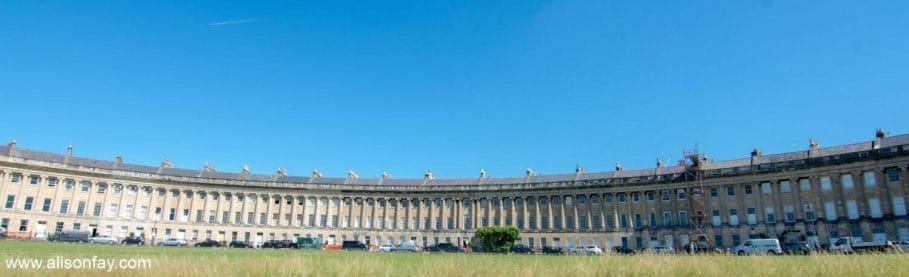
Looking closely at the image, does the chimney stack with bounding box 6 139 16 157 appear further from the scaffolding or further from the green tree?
the scaffolding

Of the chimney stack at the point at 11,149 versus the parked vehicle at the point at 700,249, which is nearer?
the parked vehicle at the point at 700,249

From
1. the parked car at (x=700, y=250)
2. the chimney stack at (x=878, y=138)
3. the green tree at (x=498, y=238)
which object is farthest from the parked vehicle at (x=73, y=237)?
the chimney stack at (x=878, y=138)

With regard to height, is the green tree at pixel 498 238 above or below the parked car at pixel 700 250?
above

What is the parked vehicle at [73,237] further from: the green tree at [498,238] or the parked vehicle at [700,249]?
the parked vehicle at [700,249]

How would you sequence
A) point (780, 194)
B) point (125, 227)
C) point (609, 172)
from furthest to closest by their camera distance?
1. point (609, 172)
2. point (125, 227)
3. point (780, 194)

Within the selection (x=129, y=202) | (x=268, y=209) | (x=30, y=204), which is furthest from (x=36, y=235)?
(x=268, y=209)

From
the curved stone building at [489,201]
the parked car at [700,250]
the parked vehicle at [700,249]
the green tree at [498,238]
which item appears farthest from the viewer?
the green tree at [498,238]

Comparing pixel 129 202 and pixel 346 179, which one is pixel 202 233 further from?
pixel 346 179

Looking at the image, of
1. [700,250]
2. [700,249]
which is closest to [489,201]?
[700,249]

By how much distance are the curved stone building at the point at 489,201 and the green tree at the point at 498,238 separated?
12.9 meters

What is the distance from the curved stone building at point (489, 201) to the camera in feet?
176

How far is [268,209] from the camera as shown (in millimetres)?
76938

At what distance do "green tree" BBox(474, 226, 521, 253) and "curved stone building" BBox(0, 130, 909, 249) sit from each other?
42.3 feet

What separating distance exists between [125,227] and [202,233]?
9.04 metres
